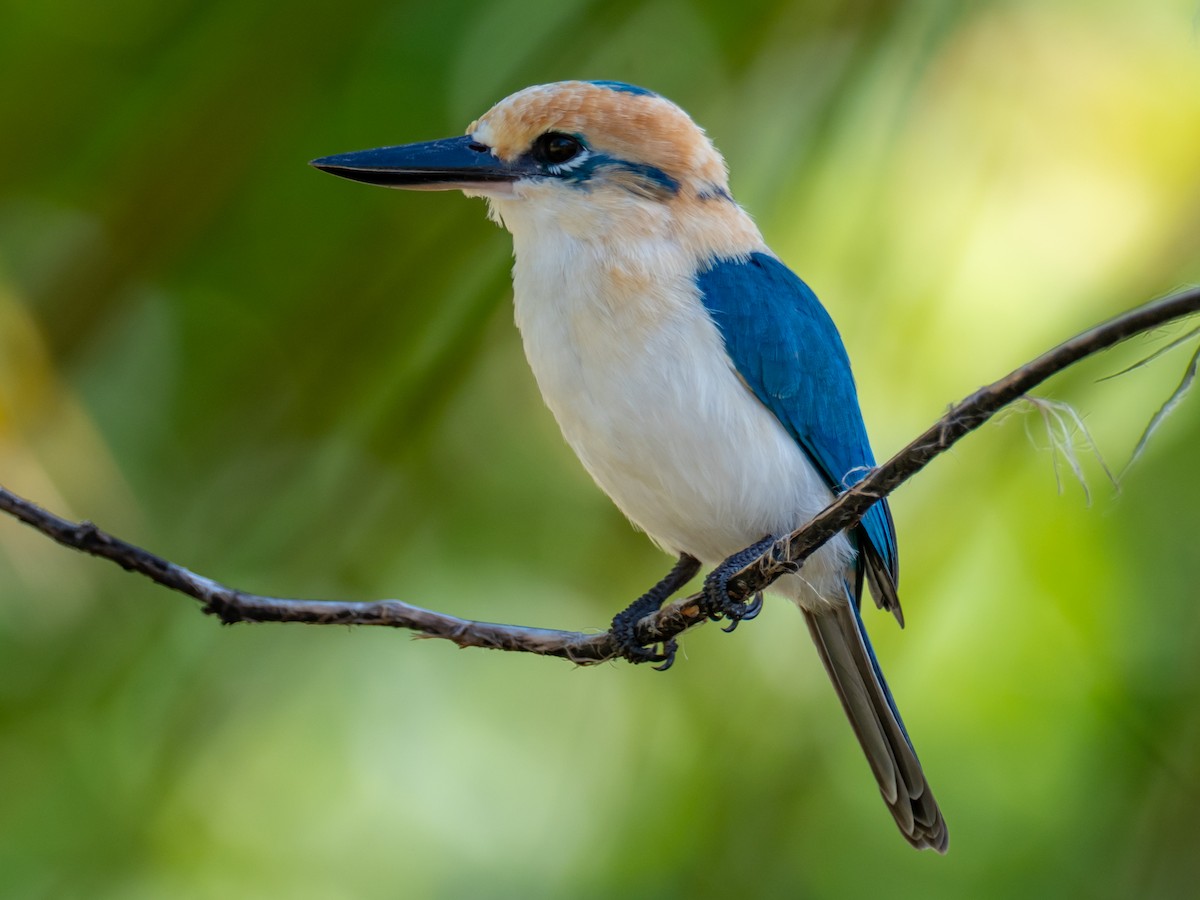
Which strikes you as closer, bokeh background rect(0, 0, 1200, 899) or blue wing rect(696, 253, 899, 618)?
blue wing rect(696, 253, 899, 618)

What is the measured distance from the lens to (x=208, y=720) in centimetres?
217

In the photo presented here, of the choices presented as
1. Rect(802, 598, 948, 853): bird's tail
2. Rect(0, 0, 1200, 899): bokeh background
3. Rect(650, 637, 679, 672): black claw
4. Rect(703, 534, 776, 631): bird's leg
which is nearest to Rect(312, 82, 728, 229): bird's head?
Rect(0, 0, 1200, 899): bokeh background

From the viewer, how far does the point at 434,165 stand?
1.83 metres

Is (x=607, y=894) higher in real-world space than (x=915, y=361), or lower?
lower

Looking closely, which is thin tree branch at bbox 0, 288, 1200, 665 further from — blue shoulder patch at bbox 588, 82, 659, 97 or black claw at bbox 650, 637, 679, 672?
blue shoulder patch at bbox 588, 82, 659, 97

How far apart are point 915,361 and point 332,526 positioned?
3.62ft

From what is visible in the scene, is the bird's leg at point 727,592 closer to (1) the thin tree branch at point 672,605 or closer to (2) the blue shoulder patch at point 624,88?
(1) the thin tree branch at point 672,605

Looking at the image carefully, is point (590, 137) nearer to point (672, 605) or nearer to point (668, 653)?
point (672, 605)

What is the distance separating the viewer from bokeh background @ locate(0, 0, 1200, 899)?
208 cm

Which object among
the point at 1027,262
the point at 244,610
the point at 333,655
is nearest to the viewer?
the point at 244,610

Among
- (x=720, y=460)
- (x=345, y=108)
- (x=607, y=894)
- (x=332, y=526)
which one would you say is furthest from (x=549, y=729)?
(x=345, y=108)

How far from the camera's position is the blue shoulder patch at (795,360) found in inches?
73.1

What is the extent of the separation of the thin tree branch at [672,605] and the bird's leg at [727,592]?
2 cm

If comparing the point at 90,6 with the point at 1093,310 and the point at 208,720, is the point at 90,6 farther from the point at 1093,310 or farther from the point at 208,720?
the point at 1093,310
